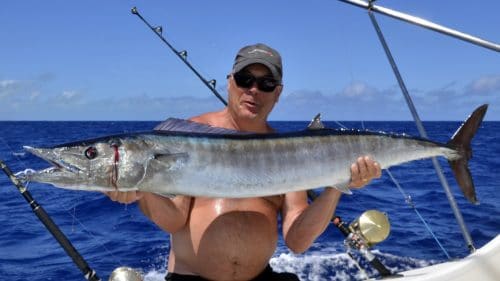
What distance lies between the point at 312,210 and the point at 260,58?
42.7 inches

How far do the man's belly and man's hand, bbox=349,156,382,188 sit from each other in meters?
0.79

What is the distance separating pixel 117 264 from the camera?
7.73 m

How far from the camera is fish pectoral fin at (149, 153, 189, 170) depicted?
113 inches

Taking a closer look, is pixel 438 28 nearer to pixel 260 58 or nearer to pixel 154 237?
pixel 260 58

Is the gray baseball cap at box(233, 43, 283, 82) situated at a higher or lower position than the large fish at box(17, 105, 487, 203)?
higher

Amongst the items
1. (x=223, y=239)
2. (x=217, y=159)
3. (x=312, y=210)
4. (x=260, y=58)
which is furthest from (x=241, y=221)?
(x=260, y=58)

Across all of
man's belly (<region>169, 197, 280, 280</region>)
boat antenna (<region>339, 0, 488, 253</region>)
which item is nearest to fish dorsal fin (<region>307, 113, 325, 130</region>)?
man's belly (<region>169, 197, 280, 280</region>)

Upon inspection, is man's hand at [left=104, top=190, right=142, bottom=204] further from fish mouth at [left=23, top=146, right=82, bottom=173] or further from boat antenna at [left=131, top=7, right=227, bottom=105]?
boat antenna at [left=131, top=7, right=227, bottom=105]

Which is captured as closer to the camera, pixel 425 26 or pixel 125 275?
pixel 125 275

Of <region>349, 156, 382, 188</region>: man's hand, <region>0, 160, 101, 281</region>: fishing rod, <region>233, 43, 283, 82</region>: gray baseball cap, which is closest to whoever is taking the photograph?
<region>349, 156, 382, 188</region>: man's hand

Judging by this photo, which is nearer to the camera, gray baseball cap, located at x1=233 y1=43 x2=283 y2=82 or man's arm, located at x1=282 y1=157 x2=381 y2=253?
man's arm, located at x1=282 y1=157 x2=381 y2=253

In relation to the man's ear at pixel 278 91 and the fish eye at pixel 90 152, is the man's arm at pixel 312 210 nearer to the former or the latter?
the man's ear at pixel 278 91

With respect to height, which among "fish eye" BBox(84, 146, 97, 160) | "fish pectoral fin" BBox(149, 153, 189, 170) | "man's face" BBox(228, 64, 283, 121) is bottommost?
"fish eye" BBox(84, 146, 97, 160)

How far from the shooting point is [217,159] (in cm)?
299
